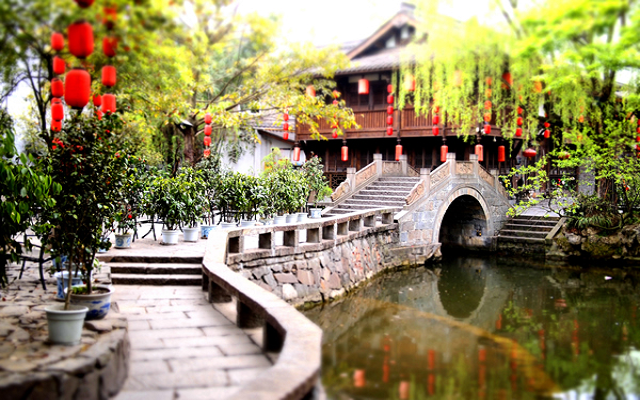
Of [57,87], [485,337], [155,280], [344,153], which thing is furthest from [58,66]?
[344,153]

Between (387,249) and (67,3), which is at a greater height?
(67,3)

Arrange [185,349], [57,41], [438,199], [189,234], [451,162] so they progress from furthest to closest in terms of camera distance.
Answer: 1. [451,162]
2. [438,199]
3. [189,234]
4. [185,349]
5. [57,41]

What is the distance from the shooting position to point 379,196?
56.5 ft

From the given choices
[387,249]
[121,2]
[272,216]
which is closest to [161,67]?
[121,2]

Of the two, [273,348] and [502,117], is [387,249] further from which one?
[273,348]

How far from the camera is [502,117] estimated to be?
33.5ft

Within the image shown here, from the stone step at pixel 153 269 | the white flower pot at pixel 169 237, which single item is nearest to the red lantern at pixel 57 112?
the stone step at pixel 153 269

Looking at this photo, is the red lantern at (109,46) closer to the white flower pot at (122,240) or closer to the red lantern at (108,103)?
the red lantern at (108,103)

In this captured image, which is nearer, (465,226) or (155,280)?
(155,280)

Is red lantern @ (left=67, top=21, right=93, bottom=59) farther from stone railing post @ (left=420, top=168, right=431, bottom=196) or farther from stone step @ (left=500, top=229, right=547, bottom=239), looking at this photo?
stone step @ (left=500, top=229, right=547, bottom=239)

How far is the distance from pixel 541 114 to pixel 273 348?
789 cm

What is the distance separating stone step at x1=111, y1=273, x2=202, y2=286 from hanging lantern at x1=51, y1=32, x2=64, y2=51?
4321 mm

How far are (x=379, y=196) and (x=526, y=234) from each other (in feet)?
17.9

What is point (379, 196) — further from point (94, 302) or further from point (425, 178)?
point (94, 302)
